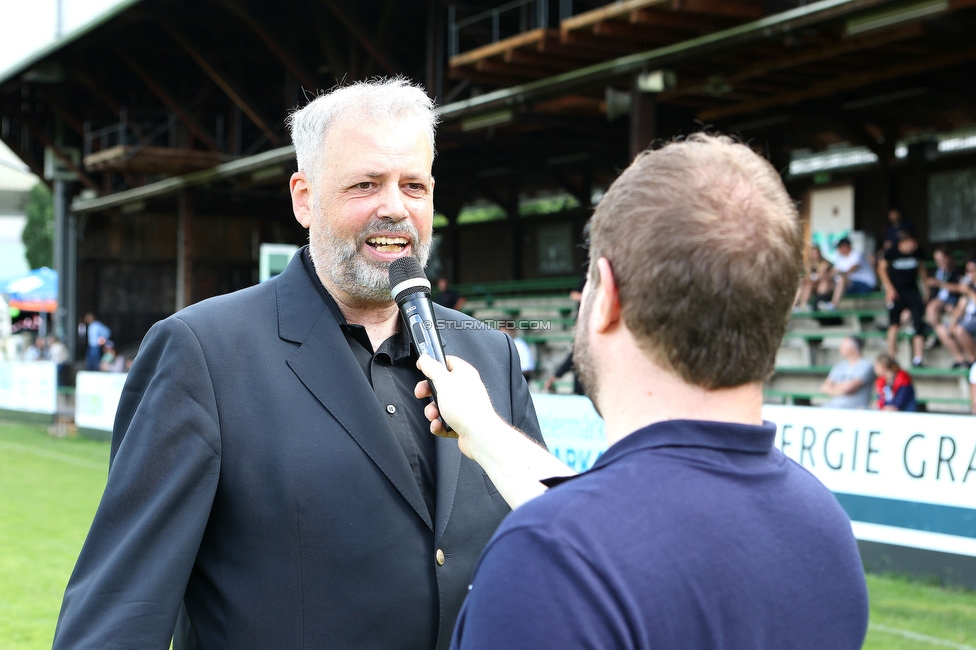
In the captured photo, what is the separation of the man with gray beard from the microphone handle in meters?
0.29

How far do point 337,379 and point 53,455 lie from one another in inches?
606

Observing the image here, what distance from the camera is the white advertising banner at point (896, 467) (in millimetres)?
6816

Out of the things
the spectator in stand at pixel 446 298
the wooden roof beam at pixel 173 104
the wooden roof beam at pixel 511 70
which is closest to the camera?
the wooden roof beam at pixel 511 70

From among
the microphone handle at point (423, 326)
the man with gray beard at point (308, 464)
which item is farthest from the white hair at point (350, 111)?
the microphone handle at point (423, 326)

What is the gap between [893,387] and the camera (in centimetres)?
1083

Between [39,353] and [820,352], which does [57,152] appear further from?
[820,352]

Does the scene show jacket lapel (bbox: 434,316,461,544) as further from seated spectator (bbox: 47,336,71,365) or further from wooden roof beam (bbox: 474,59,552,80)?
seated spectator (bbox: 47,336,71,365)

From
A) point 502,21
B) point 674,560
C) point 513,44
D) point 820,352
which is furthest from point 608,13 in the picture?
point 674,560

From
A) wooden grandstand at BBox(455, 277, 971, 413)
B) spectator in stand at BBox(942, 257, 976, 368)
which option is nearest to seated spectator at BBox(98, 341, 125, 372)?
wooden grandstand at BBox(455, 277, 971, 413)

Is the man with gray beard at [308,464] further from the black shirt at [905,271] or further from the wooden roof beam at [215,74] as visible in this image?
the wooden roof beam at [215,74]

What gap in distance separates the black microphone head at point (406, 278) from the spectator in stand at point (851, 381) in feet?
32.8

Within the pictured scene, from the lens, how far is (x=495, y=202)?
2845 cm

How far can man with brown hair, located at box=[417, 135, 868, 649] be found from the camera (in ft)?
3.62

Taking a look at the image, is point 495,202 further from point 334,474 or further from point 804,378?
point 334,474
